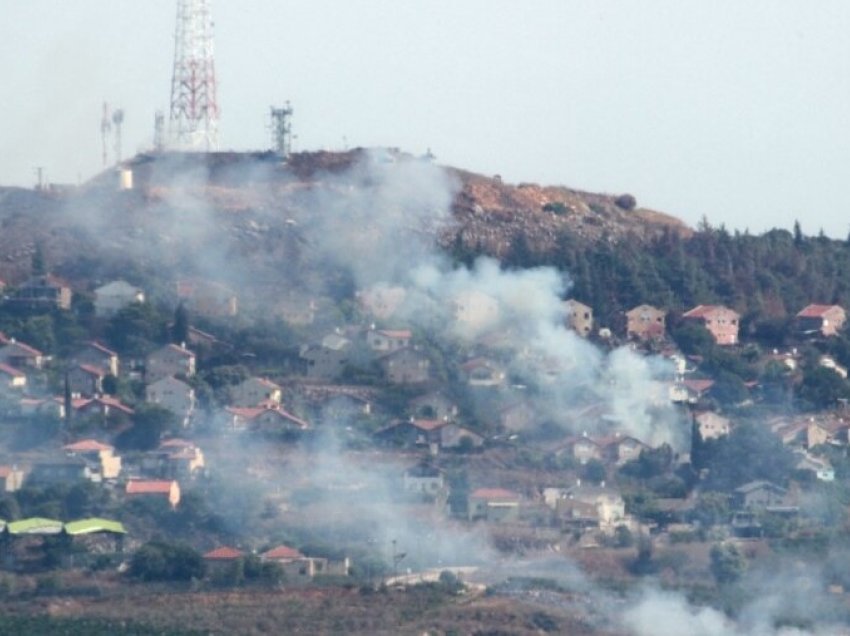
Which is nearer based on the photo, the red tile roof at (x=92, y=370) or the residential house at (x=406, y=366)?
the red tile roof at (x=92, y=370)

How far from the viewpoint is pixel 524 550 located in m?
50.1

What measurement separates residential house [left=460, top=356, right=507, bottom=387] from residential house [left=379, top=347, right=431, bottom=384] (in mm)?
720

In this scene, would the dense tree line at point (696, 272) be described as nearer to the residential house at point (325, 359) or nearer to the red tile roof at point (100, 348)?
the residential house at point (325, 359)

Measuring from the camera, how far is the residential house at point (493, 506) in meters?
51.5

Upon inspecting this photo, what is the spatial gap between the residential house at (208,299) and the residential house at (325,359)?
8.55ft

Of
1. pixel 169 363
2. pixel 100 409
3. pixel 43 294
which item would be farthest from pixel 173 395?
pixel 43 294

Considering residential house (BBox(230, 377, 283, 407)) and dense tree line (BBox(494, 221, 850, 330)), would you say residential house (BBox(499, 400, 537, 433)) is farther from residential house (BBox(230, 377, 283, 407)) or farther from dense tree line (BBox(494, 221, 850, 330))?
dense tree line (BBox(494, 221, 850, 330))

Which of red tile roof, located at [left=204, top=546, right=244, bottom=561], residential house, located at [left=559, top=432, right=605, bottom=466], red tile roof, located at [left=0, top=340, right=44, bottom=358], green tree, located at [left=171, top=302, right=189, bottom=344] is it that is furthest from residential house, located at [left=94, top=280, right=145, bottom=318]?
→ red tile roof, located at [left=204, top=546, right=244, bottom=561]

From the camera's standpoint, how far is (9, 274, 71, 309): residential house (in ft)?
202

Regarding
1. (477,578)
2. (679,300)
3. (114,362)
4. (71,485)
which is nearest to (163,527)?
(71,485)

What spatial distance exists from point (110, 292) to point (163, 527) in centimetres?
1232

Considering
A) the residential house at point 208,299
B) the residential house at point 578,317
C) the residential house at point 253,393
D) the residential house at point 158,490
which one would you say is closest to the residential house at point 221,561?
the residential house at point 158,490

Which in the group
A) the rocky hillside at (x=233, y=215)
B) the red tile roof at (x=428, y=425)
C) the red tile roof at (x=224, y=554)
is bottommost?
the red tile roof at (x=224, y=554)

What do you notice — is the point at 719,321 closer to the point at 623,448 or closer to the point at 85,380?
the point at 623,448
